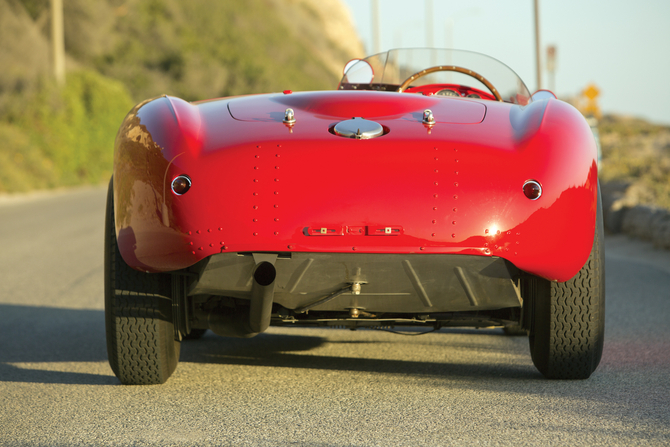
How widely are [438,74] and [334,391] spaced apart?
217cm

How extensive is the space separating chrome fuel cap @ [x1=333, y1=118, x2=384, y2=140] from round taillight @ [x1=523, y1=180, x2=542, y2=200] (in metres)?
0.61

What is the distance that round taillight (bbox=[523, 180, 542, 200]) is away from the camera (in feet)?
10.1

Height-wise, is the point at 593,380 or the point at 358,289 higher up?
the point at 358,289

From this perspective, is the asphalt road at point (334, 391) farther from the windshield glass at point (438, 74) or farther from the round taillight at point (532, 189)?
the windshield glass at point (438, 74)

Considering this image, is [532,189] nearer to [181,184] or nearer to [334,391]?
[334,391]

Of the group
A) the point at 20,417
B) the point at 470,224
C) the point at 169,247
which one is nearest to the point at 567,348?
the point at 470,224

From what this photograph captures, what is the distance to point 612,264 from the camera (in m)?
8.43

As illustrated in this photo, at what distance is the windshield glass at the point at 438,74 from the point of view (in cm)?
467

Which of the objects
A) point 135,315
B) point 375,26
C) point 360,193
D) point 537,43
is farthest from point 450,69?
point 375,26

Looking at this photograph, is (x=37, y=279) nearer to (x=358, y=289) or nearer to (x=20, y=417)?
(x=20, y=417)

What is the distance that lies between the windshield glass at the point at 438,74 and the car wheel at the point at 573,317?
1.44 m

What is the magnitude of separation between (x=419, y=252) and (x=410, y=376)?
3.31ft

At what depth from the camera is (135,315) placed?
3443 mm

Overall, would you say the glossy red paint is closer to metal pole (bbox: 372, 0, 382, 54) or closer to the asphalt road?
the asphalt road
